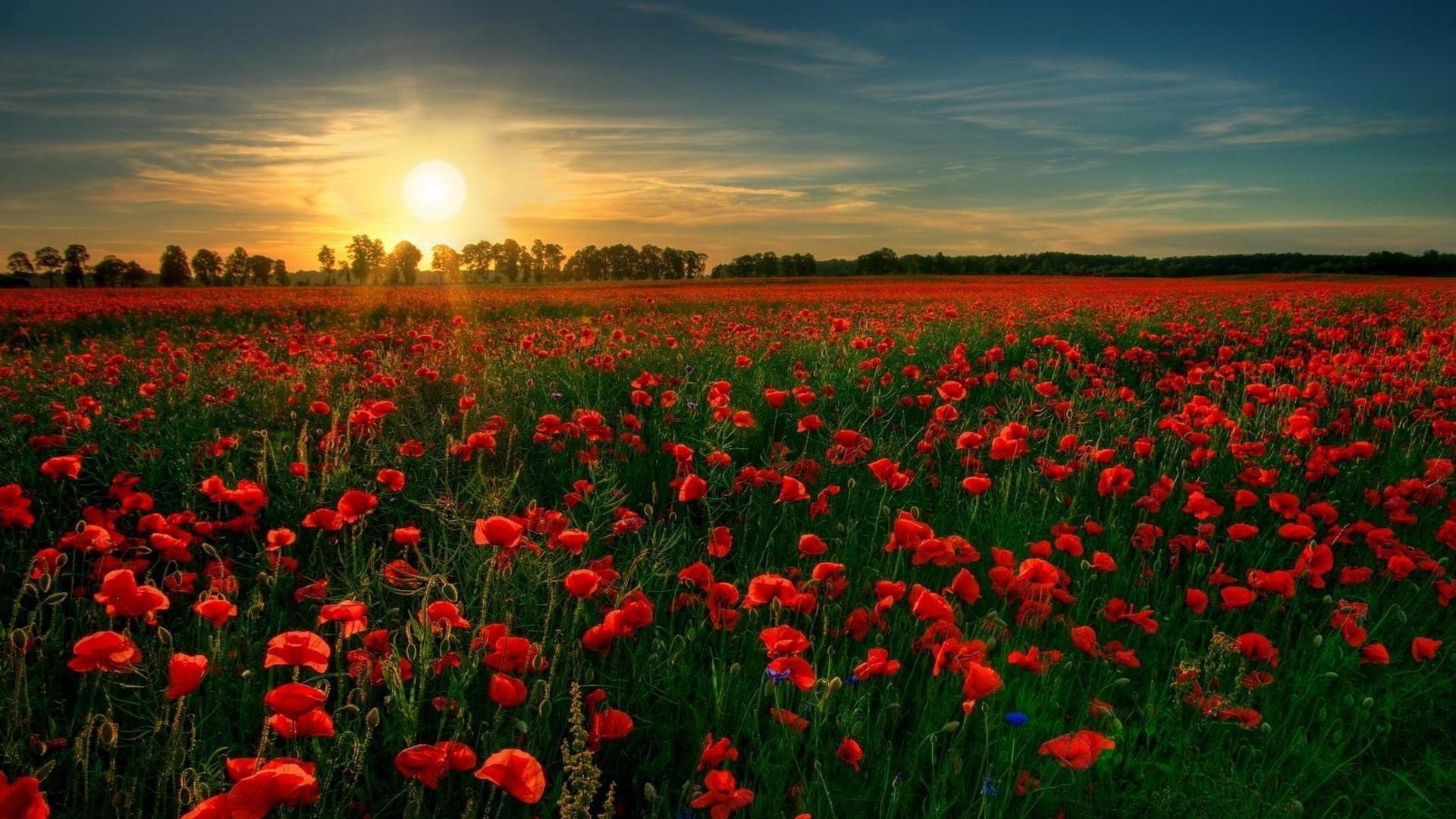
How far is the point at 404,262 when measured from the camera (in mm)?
92812

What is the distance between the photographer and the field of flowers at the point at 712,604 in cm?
168

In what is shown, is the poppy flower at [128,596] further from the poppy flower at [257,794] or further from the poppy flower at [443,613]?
the poppy flower at [257,794]

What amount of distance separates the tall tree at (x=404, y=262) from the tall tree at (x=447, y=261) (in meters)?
3.76

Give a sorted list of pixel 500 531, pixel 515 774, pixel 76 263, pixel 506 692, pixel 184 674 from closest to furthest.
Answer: pixel 515 774 → pixel 184 674 → pixel 506 692 → pixel 500 531 → pixel 76 263

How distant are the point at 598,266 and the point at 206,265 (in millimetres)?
46609

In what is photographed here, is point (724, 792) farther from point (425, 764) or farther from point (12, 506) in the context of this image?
point (12, 506)

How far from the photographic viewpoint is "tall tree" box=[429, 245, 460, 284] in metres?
86.6

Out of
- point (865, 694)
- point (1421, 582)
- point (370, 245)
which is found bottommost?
point (1421, 582)

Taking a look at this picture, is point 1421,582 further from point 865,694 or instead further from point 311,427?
point 311,427

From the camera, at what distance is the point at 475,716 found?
186 centimetres

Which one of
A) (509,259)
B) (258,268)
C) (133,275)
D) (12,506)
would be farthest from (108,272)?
(12,506)

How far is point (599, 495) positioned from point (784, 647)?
4.43 ft

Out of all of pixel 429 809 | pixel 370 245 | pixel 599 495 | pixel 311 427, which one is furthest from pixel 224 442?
pixel 370 245

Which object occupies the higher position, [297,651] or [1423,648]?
[297,651]
